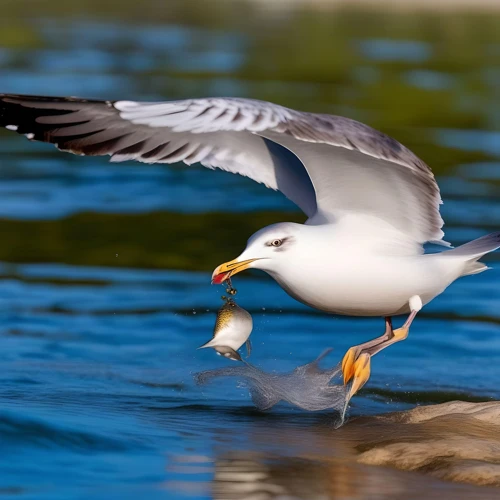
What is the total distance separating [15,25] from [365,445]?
23088 mm

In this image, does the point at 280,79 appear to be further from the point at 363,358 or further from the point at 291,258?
the point at 291,258

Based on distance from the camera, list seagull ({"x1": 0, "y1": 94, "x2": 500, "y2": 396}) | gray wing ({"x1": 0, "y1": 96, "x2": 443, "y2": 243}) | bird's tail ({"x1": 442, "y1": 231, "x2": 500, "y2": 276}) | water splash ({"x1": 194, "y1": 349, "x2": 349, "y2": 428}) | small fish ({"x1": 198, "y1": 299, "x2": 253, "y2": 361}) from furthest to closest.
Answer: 1. water splash ({"x1": 194, "y1": 349, "x2": 349, "y2": 428})
2. bird's tail ({"x1": 442, "y1": 231, "x2": 500, "y2": 276})
3. small fish ({"x1": 198, "y1": 299, "x2": 253, "y2": 361})
4. seagull ({"x1": 0, "y1": 94, "x2": 500, "y2": 396})
5. gray wing ({"x1": 0, "y1": 96, "x2": 443, "y2": 243})

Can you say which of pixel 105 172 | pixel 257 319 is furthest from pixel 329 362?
pixel 105 172

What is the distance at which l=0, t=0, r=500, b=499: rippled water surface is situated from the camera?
6461 mm

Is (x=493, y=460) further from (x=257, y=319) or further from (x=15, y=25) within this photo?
(x=15, y=25)

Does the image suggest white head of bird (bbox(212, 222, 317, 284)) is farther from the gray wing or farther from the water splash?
the water splash

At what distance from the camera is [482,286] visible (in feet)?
34.8

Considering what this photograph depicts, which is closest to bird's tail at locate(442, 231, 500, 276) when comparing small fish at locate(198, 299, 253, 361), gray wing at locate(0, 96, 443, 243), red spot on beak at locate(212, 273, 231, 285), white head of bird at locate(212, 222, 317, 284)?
gray wing at locate(0, 96, 443, 243)

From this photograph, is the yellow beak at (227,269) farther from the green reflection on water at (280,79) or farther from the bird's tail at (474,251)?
the green reflection on water at (280,79)

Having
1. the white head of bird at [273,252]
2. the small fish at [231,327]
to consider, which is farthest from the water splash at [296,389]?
the white head of bird at [273,252]

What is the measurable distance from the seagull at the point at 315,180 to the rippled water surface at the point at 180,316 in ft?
2.72

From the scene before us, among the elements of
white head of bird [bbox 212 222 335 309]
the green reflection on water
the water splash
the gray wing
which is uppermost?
the gray wing

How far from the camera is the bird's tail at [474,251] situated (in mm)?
6898

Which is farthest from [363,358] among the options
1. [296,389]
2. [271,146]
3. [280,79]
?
[280,79]
